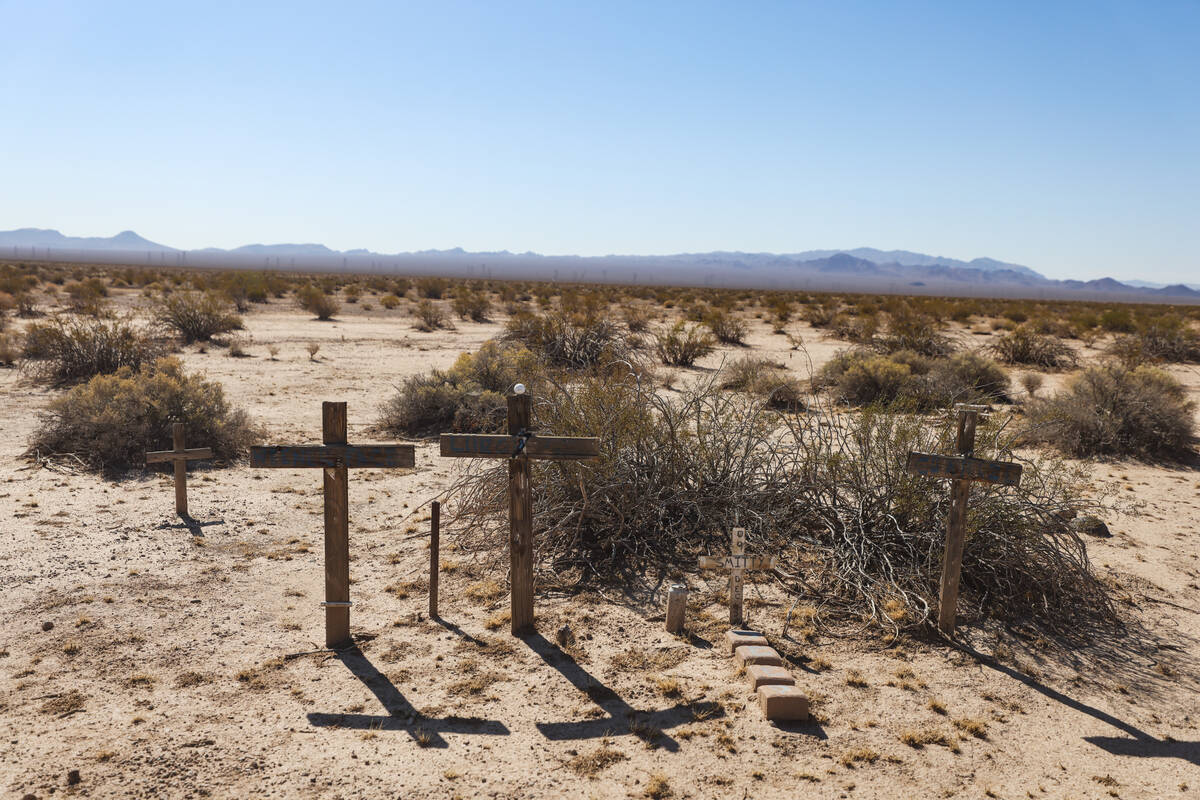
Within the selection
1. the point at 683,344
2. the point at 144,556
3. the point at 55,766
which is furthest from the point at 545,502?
the point at 683,344

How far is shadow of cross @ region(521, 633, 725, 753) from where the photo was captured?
452cm

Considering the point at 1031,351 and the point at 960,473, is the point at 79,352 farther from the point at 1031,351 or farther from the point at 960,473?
the point at 1031,351

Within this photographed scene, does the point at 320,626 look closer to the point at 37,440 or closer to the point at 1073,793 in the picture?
the point at 1073,793

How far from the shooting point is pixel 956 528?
5.60m

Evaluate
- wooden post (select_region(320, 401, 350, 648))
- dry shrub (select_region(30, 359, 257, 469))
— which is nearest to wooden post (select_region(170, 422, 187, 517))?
dry shrub (select_region(30, 359, 257, 469))

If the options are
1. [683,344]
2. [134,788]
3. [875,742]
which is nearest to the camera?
[134,788]

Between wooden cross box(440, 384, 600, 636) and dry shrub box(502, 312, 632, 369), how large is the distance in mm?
11872

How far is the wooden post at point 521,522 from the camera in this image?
5477 millimetres

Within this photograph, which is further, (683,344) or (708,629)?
(683,344)

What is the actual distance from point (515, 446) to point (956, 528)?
3.06 m

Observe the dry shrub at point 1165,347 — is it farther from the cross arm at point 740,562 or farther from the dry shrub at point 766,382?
the cross arm at point 740,562

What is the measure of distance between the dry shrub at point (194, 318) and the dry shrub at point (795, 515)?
16414 mm

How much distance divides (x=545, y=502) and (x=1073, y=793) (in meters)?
4.39

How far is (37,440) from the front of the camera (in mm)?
10000
